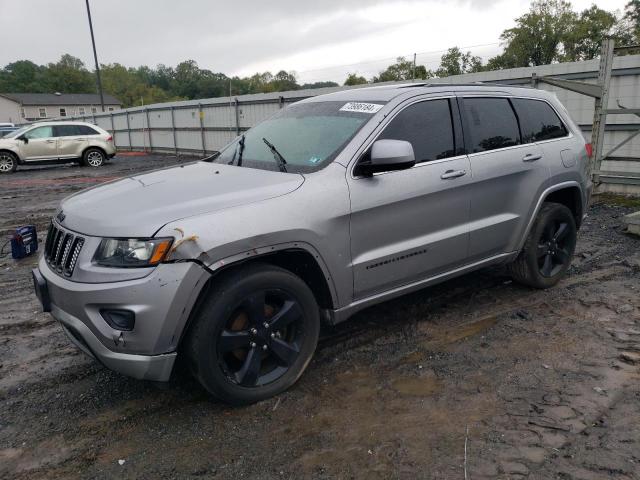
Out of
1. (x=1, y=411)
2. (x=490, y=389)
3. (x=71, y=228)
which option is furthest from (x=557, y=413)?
(x=1, y=411)

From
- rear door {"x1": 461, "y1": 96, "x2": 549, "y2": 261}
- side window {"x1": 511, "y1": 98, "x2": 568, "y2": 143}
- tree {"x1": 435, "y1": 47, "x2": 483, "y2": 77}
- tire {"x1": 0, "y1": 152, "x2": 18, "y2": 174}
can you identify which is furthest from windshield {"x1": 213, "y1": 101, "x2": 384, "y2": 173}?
tree {"x1": 435, "y1": 47, "x2": 483, "y2": 77}

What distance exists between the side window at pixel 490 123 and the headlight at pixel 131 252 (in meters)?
2.50

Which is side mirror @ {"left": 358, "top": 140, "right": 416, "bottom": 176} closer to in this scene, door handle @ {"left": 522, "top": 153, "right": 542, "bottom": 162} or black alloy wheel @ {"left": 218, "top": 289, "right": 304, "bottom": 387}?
black alloy wheel @ {"left": 218, "top": 289, "right": 304, "bottom": 387}

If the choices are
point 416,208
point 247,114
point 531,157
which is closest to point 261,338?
point 416,208

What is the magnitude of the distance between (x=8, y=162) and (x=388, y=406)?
62.6ft

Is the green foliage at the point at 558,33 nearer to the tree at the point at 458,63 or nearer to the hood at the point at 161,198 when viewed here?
the tree at the point at 458,63

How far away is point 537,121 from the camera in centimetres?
454

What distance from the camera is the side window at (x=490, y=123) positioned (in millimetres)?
4016

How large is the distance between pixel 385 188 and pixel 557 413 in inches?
65.6

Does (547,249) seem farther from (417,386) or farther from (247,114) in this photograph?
(247,114)

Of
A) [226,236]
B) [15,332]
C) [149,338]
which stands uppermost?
[226,236]

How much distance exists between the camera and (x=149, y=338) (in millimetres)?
2613

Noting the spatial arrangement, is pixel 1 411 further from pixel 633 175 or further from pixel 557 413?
pixel 633 175

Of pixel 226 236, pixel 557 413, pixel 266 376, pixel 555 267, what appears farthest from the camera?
pixel 555 267
